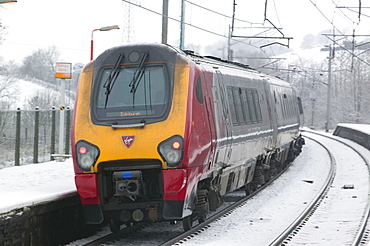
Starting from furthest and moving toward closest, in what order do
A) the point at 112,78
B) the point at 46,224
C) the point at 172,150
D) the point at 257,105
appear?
the point at 257,105 → the point at 112,78 → the point at 172,150 → the point at 46,224

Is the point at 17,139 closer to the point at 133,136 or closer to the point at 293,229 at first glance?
the point at 133,136

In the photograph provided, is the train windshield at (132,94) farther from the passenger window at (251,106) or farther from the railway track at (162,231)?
the passenger window at (251,106)

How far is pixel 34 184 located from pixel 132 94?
2.84m

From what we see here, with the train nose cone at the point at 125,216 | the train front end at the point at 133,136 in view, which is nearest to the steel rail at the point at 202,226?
the train front end at the point at 133,136

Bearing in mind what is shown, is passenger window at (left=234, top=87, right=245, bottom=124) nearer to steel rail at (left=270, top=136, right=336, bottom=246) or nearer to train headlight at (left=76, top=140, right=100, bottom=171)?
steel rail at (left=270, top=136, right=336, bottom=246)

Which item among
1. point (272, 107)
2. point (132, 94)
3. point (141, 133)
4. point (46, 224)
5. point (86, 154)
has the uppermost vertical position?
point (132, 94)

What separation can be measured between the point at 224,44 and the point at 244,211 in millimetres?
34403

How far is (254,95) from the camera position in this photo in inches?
583

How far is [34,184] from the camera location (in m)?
11.5

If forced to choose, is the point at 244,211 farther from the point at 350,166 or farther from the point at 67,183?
the point at 350,166

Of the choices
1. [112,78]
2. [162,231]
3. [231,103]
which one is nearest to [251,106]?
[231,103]

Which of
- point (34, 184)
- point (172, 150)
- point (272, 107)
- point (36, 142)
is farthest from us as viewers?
point (36, 142)

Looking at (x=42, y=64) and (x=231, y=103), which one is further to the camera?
(x=42, y=64)

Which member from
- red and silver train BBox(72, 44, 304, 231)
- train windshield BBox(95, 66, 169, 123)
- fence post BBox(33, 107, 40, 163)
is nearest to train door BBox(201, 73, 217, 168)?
red and silver train BBox(72, 44, 304, 231)
